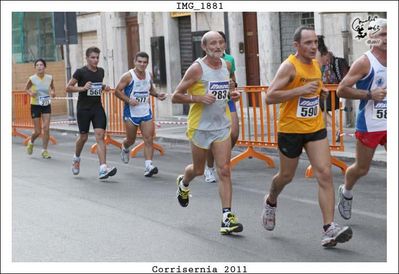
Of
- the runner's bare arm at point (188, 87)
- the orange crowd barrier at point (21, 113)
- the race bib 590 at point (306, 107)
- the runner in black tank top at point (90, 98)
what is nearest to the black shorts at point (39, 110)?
the runner in black tank top at point (90, 98)

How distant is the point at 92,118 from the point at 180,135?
6283 mm

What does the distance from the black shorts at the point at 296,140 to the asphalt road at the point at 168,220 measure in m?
0.73

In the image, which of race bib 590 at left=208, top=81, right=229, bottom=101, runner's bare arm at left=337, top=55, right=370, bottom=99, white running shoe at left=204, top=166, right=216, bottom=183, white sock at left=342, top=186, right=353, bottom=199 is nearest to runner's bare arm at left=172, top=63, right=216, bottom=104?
race bib 590 at left=208, top=81, right=229, bottom=101

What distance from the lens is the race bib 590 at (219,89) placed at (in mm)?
9133

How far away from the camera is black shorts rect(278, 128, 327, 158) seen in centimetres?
831

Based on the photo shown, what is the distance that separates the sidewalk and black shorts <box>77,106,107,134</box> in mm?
3274

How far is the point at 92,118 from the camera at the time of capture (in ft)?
45.3

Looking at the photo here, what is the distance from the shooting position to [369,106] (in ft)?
27.9

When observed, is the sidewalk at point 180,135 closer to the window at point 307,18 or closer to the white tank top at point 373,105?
the window at point 307,18

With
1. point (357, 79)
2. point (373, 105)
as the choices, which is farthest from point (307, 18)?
point (357, 79)

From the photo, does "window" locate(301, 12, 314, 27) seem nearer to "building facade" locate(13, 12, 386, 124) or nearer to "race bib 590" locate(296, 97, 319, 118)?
"building facade" locate(13, 12, 386, 124)

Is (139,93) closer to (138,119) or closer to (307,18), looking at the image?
(138,119)

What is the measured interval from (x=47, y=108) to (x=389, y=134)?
10355 millimetres

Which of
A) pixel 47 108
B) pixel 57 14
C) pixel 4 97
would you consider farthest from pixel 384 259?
pixel 57 14
